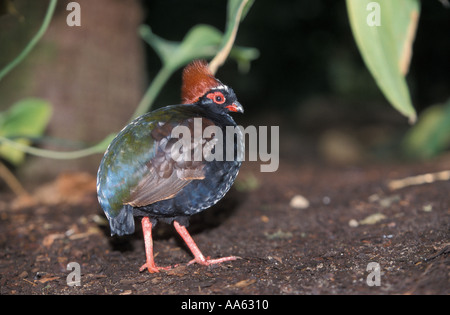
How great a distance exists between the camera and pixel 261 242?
10.7 feet

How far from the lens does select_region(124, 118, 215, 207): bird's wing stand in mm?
2701

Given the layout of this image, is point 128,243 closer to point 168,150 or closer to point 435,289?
point 168,150

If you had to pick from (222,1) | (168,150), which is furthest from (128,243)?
(222,1)

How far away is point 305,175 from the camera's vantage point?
19.0 ft

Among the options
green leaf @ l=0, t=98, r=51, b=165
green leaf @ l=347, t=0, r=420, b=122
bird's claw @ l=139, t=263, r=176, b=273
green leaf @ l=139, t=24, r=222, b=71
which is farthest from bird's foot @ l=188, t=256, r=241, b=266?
green leaf @ l=0, t=98, r=51, b=165

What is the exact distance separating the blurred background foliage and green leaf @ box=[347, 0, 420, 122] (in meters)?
2.86

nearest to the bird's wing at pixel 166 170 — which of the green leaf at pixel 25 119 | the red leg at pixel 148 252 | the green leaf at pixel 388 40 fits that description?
the red leg at pixel 148 252

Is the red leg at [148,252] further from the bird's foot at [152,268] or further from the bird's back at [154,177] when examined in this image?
the bird's back at [154,177]

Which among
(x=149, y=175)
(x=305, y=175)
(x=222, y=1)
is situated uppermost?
(x=222, y=1)

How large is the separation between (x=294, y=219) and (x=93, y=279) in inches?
62.8

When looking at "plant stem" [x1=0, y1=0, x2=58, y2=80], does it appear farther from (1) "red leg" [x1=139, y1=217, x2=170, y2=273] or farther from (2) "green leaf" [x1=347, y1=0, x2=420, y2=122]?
(2) "green leaf" [x1=347, y1=0, x2=420, y2=122]

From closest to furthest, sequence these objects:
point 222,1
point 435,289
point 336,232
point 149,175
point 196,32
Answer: point 435,289
point 149,175
point 336,232
point 196,32
point 222,1

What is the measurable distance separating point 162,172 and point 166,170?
2 centimetres

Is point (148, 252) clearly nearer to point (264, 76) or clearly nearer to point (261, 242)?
point (261, 242)
